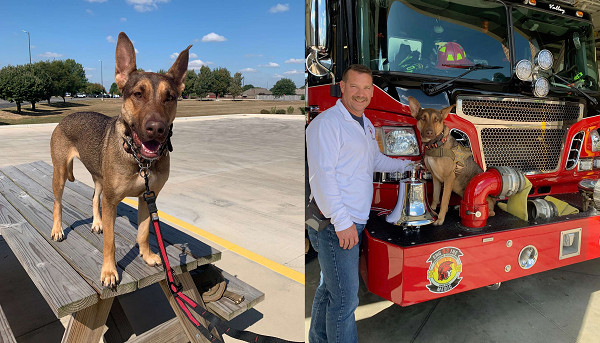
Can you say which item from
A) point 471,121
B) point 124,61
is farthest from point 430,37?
point 124,61

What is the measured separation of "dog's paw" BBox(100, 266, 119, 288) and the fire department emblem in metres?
1.56

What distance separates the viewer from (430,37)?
8.50 ft

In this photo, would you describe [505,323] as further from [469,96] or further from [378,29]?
[378,29]

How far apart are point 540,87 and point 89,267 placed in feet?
9.74

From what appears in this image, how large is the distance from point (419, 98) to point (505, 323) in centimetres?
172

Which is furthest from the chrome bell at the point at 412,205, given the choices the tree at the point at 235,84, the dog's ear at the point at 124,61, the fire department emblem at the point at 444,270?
the tree at the point at 235,84

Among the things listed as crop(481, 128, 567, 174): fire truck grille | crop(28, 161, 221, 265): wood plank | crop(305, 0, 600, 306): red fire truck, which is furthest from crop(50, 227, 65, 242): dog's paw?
crop(481, 128, 567, 174): fire truck grille

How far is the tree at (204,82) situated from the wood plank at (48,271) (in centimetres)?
7068

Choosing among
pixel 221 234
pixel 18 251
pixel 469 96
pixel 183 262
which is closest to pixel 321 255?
pixel 183 262

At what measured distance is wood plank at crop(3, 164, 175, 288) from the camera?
2.19m

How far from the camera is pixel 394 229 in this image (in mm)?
2221

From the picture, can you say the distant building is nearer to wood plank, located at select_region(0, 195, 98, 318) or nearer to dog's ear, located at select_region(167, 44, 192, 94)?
wood plank, located at select_region(0, 195, 98, 318)

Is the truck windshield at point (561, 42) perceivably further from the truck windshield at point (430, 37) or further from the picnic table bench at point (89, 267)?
the picnic table bench at point (89, 267)

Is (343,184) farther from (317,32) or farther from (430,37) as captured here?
(430,37)
